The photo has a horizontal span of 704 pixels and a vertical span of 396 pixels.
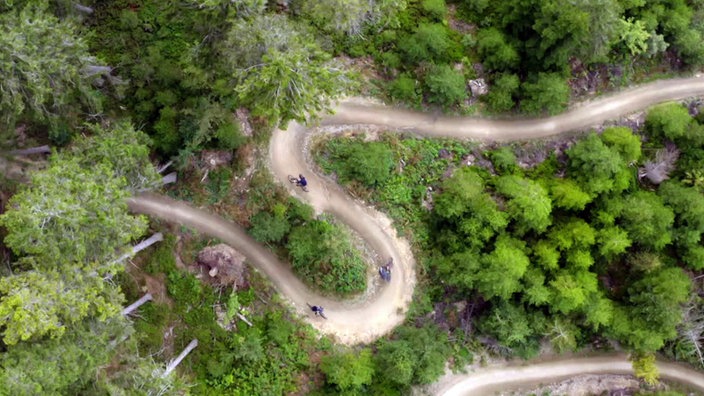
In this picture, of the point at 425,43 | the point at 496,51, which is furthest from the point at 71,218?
the point at 496,51

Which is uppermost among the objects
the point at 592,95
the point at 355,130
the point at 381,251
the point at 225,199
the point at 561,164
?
the point at 592,95

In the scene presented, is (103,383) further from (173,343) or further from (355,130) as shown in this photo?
(355,130)

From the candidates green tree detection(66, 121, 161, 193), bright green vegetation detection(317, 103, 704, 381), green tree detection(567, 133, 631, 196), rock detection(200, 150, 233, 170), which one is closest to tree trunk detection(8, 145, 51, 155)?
green tree detection(66, 121, 161, 193)

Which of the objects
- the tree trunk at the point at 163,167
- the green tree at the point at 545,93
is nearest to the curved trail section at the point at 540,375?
the green tree at the point at 545,93

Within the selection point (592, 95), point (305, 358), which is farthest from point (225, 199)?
point (592, 95)

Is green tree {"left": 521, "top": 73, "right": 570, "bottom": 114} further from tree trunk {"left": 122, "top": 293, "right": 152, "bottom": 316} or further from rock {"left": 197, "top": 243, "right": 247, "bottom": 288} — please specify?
tree trunk {"left": 122, "top": 293, "right": 152, "bottom": 316}

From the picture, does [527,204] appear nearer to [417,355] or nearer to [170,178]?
[417,355]

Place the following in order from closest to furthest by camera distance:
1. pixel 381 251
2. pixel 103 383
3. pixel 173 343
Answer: pixel 103 383, pixel 173 343, pixel 381 251
